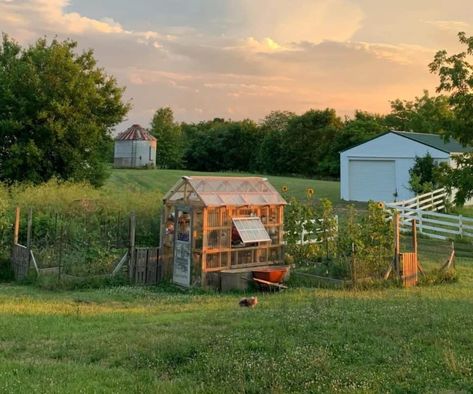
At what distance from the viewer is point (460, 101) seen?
1535 cm

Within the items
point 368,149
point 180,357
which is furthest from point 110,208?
point 368,149

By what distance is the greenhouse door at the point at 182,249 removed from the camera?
12.7 m

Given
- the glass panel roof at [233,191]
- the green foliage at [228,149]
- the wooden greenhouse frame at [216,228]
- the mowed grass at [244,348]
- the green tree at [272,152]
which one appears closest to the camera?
the mowed grass at [244,348]

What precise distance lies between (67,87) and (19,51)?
3.76 m

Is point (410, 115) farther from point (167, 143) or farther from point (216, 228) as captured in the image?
point (216, 228)

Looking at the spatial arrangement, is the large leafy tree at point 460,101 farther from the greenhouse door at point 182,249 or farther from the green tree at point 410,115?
the green tree at point 410,115

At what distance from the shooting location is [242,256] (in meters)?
13.2

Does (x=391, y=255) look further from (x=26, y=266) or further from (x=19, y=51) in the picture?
(x=19, y=51)

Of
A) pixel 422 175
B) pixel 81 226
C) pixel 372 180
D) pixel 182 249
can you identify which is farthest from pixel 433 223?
pixel 81 226

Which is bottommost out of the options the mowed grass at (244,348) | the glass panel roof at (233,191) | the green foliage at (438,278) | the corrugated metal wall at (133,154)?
the mowed grass at (244,348)

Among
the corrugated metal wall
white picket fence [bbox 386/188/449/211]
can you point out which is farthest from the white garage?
the corrugated metal wall

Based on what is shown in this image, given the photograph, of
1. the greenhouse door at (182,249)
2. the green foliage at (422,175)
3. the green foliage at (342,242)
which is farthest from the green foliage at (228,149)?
the greenhouse door at (182,249)

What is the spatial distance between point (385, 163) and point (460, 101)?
16315mm

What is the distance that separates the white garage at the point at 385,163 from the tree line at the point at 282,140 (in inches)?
723
